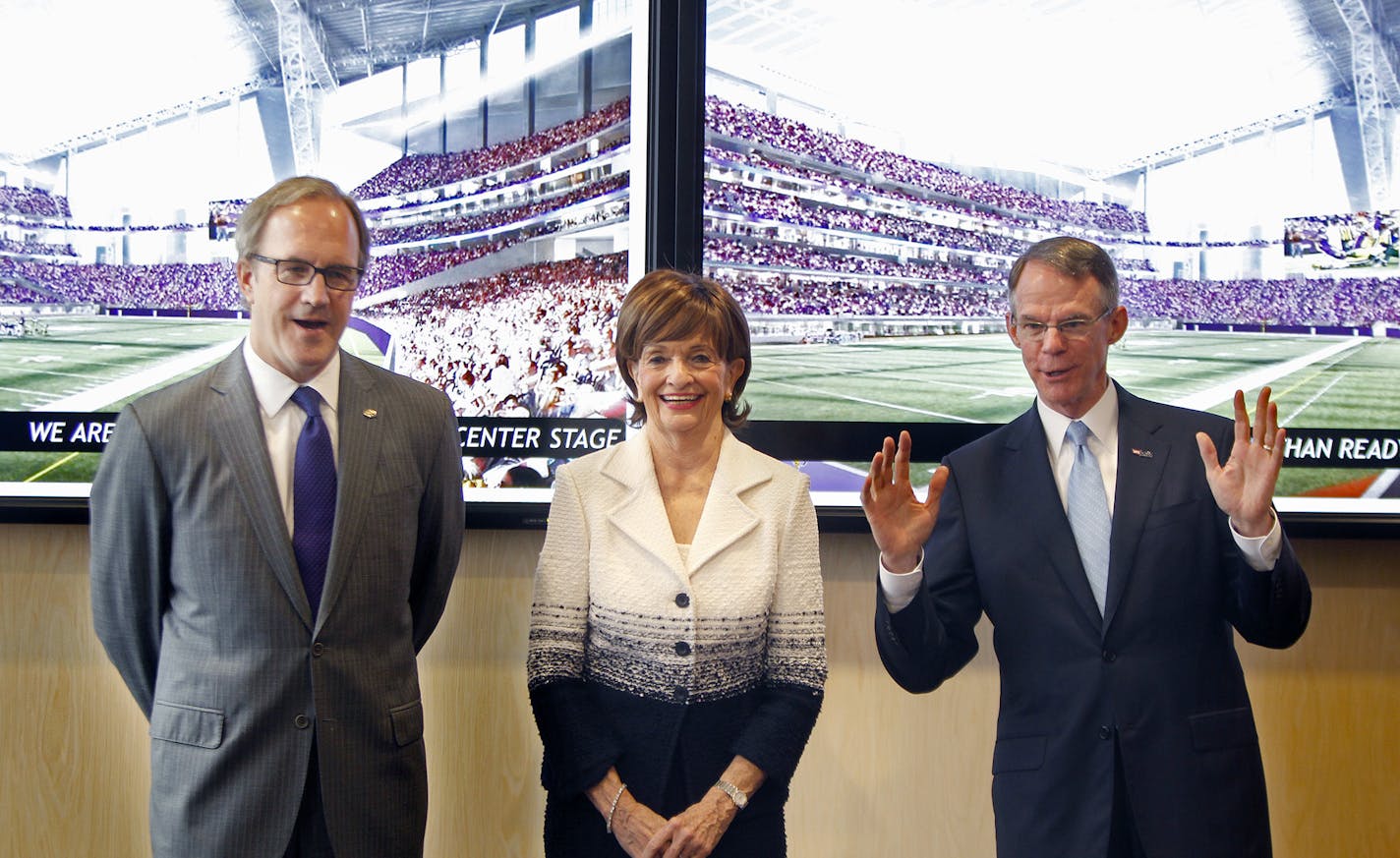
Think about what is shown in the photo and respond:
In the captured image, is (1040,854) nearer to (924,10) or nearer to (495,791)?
(495,791)

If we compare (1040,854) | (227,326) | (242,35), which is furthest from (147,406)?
(1040,854)

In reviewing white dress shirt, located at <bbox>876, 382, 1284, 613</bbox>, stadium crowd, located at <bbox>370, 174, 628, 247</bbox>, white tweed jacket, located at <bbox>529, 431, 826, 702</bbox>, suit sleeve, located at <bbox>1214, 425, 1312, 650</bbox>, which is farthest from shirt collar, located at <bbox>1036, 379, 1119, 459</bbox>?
stadium crowd, located at <bbox>370, 174, 628, 247</bbox>

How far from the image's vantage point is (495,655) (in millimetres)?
3039

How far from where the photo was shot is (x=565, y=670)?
1.99m

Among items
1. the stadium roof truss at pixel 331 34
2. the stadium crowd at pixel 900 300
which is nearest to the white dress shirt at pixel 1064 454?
the stadium crowd at pixel 900 300

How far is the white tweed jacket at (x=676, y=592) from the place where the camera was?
77.3 inches

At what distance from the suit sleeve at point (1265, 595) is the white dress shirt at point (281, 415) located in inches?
68.9

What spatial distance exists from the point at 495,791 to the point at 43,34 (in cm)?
266

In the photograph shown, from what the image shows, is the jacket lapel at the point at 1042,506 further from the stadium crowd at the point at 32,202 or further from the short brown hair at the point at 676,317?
the stadium crowd at the point at 32,202

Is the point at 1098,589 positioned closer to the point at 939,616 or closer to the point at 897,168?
the point at 939,616

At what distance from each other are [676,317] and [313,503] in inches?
31.3

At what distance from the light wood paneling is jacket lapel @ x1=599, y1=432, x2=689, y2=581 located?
1.02 m

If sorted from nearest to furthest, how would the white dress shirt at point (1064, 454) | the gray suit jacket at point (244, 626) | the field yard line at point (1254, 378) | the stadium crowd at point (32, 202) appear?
1. the gray suit jacket at point (244, 626)
2. the white dress shirt at point (1064, 454)
3. the stadium crowd at point (32, 202)
4. the field yard line at point (1254, 378)

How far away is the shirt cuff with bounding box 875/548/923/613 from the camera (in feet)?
6.31
